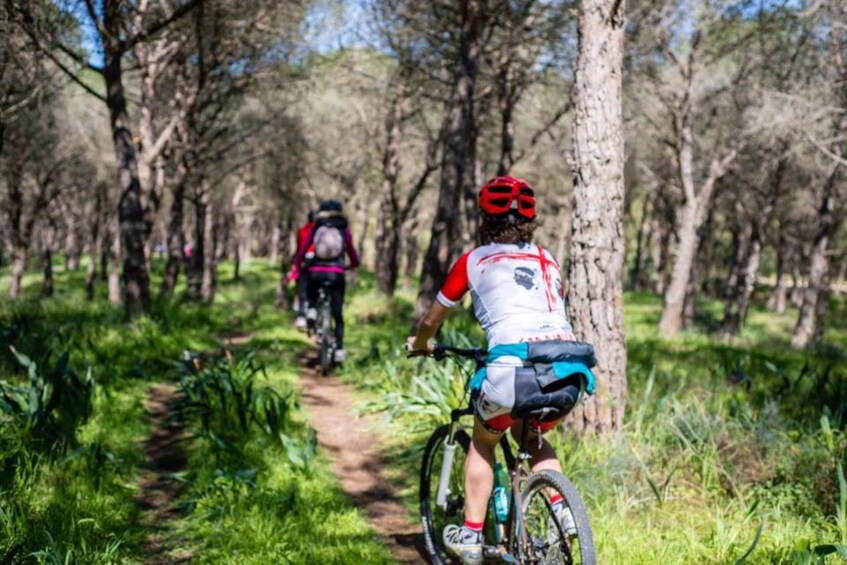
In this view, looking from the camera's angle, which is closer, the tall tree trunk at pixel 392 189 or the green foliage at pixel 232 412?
the green foliage at pixel 232 412

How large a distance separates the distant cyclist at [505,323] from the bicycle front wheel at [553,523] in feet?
0.24

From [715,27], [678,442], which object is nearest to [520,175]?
[715,27]

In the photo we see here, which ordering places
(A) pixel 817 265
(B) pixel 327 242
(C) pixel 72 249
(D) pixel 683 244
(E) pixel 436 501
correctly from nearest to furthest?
(E) pixel 436 501 < (B) pixel 327 242 < (D) pixel 683 244 < (A) pixel 817 265 < (C) pixel 72 249

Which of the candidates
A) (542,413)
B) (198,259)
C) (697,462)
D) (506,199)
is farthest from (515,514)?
(198,259)

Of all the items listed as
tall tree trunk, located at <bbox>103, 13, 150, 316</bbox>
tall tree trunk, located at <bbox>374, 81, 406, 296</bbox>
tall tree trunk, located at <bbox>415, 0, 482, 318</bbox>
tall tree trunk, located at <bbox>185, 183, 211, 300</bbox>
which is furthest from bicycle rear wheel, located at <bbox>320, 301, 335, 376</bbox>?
tall tree trunk, located at <bbox>185, 183, 211, 300</bbox>

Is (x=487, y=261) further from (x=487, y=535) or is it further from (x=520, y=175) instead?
(x=520, y=175)

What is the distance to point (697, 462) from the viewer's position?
4.66 meters

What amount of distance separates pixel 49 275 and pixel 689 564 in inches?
963

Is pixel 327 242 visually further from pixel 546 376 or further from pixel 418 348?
pixel 546 376

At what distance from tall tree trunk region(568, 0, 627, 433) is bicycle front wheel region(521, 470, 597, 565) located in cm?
199

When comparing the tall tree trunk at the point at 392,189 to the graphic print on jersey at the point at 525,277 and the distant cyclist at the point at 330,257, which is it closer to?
the distant cyclist at the point at 330,257

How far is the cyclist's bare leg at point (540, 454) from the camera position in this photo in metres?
3.11

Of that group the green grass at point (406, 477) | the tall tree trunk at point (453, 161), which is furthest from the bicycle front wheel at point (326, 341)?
the tall tree trunk at point (453, 161)

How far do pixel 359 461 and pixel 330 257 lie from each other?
10.6ft
